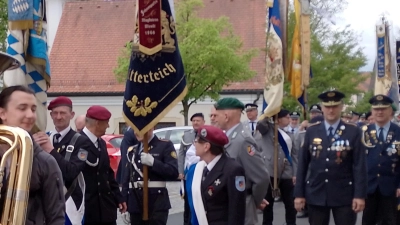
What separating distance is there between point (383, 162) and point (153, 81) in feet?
11.9

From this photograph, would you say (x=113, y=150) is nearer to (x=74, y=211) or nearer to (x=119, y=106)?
(x=74, y=211)

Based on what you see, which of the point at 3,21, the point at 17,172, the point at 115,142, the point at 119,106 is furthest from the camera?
the point at 119,106

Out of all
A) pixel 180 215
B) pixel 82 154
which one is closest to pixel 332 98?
pixel 82 154

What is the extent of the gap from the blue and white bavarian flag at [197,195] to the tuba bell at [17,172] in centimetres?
219

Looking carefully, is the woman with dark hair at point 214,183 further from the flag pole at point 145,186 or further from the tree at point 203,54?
the tree at point 203,54

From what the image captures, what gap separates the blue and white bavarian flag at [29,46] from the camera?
6102 mm

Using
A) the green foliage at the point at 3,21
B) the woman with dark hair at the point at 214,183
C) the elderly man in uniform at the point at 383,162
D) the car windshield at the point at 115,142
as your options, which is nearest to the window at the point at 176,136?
the car windshield at the point at 115,142

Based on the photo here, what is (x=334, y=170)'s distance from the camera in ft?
25.3

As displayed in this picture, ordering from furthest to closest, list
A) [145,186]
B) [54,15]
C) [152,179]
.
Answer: [54,15] < [152,179] < [145,186]

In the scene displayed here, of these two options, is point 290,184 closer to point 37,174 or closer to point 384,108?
point 384,108

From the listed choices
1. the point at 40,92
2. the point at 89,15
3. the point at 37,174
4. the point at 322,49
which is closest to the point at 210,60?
the point at 322,49

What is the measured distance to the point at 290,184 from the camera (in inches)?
484

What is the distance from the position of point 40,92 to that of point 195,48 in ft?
81.0

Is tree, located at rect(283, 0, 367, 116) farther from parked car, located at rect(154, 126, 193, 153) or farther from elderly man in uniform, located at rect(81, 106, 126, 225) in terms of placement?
elderly man in uniform, located at rect(81, 106, 126, 225)
